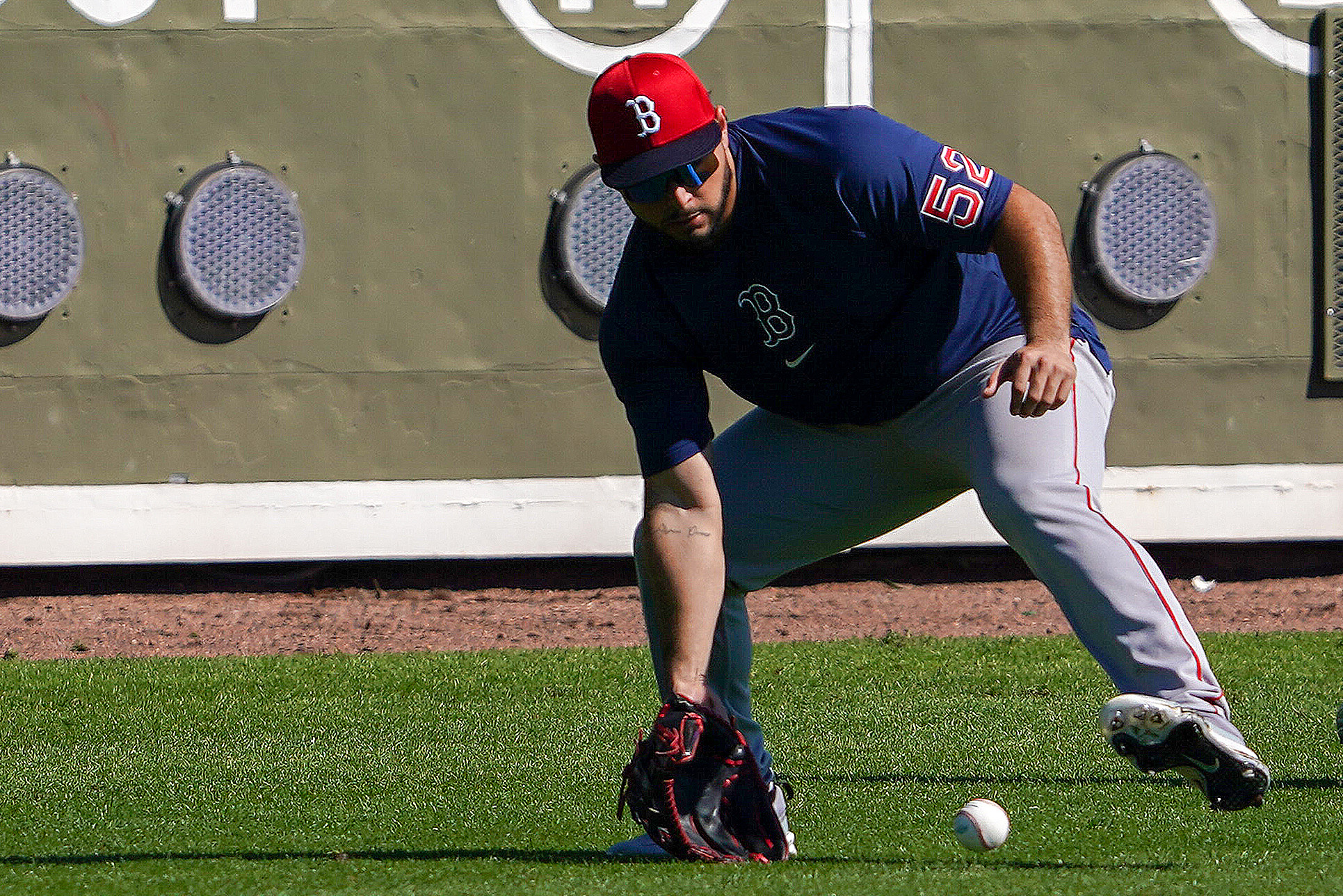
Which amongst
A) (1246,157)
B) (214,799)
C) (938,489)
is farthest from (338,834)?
(1246,157)

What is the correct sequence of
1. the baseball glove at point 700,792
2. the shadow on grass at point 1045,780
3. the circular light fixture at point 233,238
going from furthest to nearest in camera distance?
the circular light fixture at point 233,238, the shadow on grass at point 1045,780, the baseball glove at point 700,792

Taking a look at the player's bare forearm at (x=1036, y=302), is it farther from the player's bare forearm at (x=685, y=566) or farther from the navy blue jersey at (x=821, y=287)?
the player's bare forearm at (x=685, y=566)

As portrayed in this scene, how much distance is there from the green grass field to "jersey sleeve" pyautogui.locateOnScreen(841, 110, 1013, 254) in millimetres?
1348

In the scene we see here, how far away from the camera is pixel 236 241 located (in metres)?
10.1

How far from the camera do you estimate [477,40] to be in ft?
33.5

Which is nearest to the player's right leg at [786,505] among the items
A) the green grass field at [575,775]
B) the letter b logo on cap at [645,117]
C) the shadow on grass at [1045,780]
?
the green grass field at [575,775]

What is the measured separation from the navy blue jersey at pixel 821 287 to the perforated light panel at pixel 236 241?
21.2 feet

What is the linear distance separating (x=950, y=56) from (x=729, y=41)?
4.42 ft

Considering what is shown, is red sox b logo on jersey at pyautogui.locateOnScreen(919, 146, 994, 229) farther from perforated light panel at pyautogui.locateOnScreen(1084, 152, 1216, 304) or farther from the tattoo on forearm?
perforated light panel at pyautogui.locateOnScreen(1084, 152, 1216, 304)

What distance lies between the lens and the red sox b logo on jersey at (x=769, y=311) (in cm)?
382

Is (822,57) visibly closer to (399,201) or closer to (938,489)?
(399,201)

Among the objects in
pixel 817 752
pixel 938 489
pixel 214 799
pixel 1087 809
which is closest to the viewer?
pixel 938 489

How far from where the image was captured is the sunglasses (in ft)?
11.8

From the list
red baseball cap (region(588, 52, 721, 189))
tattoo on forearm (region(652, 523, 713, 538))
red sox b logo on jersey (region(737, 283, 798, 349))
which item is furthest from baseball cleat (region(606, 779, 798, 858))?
red baseball cap (region(588, 52, 721, 189))
